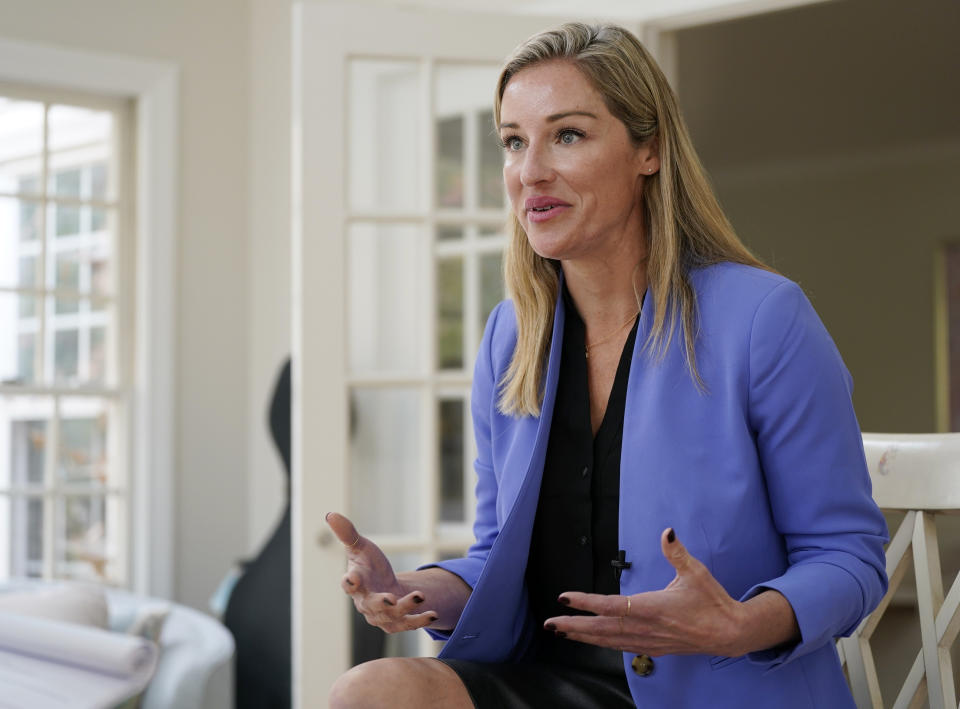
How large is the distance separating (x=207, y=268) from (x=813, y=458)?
3686mm

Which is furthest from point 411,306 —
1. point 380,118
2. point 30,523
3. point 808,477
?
point 808,477

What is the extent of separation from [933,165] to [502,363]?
705 centimetres

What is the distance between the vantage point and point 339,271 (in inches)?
119

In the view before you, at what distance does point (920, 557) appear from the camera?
Answer: 1.53 meters

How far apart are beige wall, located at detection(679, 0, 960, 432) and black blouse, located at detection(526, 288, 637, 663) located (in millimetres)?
4661

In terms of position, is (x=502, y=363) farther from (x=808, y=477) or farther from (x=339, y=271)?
(x=339, y=271)

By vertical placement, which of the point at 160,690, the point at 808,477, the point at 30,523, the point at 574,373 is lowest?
the point at 160,690

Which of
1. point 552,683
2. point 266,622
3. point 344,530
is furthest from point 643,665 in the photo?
point 266,622

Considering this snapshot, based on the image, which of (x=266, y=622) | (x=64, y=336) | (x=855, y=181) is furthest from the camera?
(x=855, y=181)

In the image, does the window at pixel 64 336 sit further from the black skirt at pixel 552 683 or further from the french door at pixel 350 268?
the black skirt at pixel 552 683

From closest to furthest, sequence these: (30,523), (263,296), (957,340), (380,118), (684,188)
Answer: (684,188) < (380,118) < (30,523) < (263,296) < (957,340)

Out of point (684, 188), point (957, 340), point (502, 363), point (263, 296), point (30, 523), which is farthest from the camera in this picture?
point (957, 340)

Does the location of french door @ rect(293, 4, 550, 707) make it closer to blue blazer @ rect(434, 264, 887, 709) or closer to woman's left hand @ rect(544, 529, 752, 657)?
blue blazer @ rect(434, 264, 887, 709)

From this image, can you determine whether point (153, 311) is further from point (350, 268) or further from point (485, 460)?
point (485, 460)
